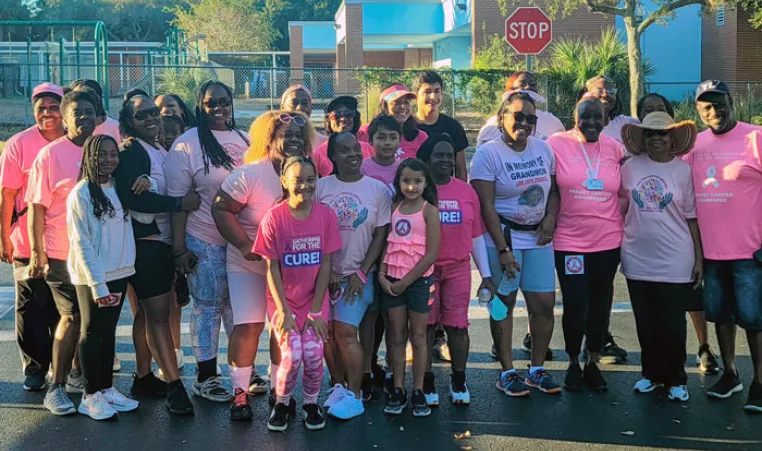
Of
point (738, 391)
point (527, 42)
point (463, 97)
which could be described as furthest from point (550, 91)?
point (738, 391)

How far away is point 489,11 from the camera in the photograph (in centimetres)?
3162

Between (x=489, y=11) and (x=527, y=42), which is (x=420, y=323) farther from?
(x=489, y=11)

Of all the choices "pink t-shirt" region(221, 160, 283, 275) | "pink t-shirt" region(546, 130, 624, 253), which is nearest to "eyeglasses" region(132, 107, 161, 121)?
"pink t-shirt" region(221, 160, 283, 275)

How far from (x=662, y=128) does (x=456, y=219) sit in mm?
1419

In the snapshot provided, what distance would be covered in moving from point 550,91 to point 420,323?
57.8 feet

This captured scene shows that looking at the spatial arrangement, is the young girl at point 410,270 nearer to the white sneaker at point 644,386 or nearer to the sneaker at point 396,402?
the sneaker at point 396,402

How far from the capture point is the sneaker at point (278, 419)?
4.90 metres

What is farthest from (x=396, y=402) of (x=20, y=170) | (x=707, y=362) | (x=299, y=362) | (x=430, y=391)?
(x=20, y=170)

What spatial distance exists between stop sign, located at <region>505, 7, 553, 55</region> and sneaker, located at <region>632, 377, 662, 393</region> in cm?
1002

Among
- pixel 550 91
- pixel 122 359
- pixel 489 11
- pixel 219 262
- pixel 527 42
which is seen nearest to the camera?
pixel 219 262

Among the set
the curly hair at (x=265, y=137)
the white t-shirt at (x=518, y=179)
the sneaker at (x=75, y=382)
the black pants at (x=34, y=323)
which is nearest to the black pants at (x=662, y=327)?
the white t-shirt at (x=518, y=179)

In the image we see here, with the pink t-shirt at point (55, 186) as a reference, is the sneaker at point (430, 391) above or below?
below

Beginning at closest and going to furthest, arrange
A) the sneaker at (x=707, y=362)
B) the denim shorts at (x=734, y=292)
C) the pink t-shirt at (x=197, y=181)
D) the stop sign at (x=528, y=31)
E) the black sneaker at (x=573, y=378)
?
the denim shorts at (x=734, y=292) < the pink t-shirt at (x=197, y=181) < the black sneaker at (x=573, y=378) < the sneaker at (x=707, y=362) < the stop sign at (x=528, y=31)

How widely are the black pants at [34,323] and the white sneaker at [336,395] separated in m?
1.97
